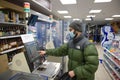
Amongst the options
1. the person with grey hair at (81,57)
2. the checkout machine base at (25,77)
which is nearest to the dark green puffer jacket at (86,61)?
the person with grey hair at (81,57)

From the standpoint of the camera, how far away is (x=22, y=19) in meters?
3.46

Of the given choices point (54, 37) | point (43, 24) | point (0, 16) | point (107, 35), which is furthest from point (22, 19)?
point (107, 35)

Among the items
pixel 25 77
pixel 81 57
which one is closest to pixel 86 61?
pixel 81 57

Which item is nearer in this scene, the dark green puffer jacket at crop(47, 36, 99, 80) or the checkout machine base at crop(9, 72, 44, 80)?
the checkout machine base at crop(9, 72, 44, 80)

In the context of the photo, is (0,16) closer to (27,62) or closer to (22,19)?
(22,19)

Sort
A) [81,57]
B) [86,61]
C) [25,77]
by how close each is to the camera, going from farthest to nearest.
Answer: [81,57] → [86,61] → [25,77]

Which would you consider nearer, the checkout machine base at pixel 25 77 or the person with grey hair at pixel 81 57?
the checkout machine base at pixel 25 77

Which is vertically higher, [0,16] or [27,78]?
[0,16]

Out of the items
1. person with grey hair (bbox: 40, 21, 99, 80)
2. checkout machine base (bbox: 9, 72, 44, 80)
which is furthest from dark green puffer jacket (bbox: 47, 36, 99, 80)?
checkout machine base (bbox: 9, 72, 44, 80)

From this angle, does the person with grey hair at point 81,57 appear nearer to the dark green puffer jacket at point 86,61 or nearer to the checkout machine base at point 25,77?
the dark green puffer jacket at point 86,61

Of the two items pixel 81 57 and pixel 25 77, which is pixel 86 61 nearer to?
pixel 81 57

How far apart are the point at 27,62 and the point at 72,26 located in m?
0.97

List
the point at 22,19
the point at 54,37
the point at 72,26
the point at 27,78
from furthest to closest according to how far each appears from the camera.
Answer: the point at 54,37 → the point at 22,19 → the point at 72,26 → the point at 27,78

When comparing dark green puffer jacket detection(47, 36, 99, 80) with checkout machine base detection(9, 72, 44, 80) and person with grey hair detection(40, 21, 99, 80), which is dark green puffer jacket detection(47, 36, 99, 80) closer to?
person with grey hair detection(40, 21, 99, 80)
